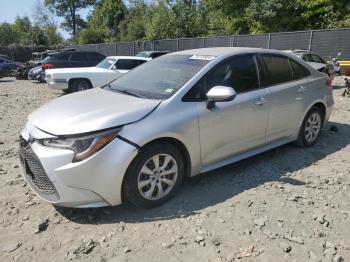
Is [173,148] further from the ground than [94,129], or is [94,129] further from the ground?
[94,129]

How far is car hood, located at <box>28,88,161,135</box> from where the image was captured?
147 inches

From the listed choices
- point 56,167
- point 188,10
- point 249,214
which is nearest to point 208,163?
point 249,214

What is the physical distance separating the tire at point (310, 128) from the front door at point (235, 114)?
1.09 m

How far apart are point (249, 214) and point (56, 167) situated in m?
1.99

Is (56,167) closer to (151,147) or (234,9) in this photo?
(151,147)

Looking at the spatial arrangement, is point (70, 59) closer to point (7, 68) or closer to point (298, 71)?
point (7, 68)

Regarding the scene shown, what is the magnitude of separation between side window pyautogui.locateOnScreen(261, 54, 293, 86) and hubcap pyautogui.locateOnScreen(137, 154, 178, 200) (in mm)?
1864

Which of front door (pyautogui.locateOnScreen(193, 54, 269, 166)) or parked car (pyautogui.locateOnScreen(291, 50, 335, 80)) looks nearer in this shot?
front door (pyautogui.locateOnScreen(193, 54, 269, 166))

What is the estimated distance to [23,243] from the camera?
3.58 meters

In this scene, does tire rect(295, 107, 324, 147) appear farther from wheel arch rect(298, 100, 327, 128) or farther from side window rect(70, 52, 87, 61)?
side window rect(70, 52, 87, 61)

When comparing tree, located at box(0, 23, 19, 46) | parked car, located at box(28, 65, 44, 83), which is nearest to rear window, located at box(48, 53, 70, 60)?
parked car, located at box(28, 65, 44, 83)

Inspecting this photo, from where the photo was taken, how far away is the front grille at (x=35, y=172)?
12.4 ft

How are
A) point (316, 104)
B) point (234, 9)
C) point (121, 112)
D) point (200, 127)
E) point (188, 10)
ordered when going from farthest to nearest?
point (188, 10), point (234, 9), point (316, 104), point (200, 127), point (121, 112)

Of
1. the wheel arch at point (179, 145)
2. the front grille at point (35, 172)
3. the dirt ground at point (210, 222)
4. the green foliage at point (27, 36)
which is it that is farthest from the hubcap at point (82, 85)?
the green foliage at point (27, 36)
